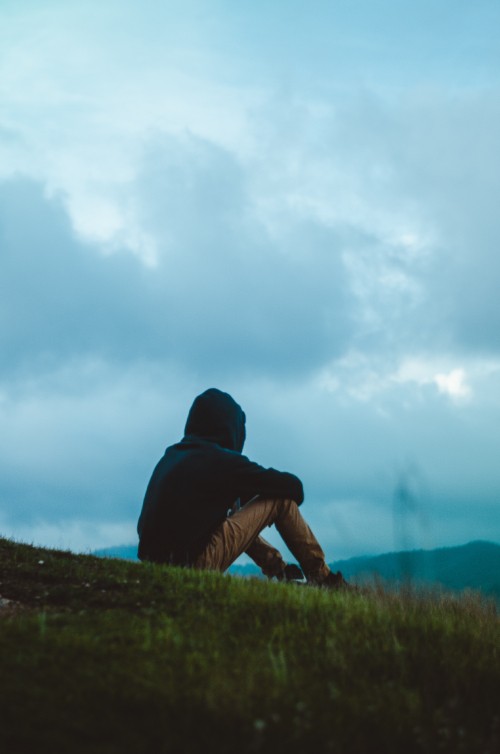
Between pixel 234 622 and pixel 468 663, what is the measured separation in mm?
1911

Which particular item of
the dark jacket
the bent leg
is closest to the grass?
the dark jacket

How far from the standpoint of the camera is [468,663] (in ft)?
22.1

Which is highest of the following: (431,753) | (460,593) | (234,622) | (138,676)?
(460,593)

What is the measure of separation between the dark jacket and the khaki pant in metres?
0.14

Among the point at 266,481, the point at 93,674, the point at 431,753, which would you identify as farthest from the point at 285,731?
the point at 266,481

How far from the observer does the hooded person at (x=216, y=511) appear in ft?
34.1

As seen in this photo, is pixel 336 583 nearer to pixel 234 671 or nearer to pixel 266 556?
pixel 266 556

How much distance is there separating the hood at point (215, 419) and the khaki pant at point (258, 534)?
111 centimetres

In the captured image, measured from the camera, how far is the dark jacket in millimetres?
10383

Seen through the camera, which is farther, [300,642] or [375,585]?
[375,585]

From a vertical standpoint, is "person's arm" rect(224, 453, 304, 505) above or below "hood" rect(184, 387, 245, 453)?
below

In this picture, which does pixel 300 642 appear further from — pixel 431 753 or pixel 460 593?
pixel 460 593

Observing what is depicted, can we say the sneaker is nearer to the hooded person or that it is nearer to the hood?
the hooded person

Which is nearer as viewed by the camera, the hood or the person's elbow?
the person's elbow
